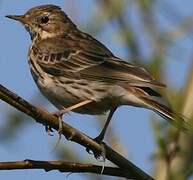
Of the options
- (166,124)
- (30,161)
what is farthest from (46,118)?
(166,124)

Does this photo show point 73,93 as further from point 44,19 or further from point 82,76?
point 44,19

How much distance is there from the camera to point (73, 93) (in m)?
5.10

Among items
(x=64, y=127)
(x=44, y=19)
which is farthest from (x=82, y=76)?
(x=64, y=127)

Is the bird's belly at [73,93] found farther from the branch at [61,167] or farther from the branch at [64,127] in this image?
the branch at [61,167]

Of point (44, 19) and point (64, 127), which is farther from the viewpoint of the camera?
point (44, 19)

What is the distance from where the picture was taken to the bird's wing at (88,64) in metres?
4.95

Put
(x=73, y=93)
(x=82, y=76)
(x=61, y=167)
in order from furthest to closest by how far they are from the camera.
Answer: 1. (x=82, y=76)
2. (x=73, y=93)
3. (x=61, y=167)

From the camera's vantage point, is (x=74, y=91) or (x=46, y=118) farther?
(x=74, y=91)

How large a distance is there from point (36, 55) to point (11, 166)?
319cm

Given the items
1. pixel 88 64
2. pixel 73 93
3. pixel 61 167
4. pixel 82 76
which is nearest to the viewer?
pixel 61 167

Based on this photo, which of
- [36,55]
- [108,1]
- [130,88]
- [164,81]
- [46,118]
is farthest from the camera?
[36,55]

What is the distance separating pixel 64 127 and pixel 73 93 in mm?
1939

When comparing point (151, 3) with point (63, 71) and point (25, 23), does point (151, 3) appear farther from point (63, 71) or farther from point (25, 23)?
point (25, 23)

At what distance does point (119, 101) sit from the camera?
5.02m
